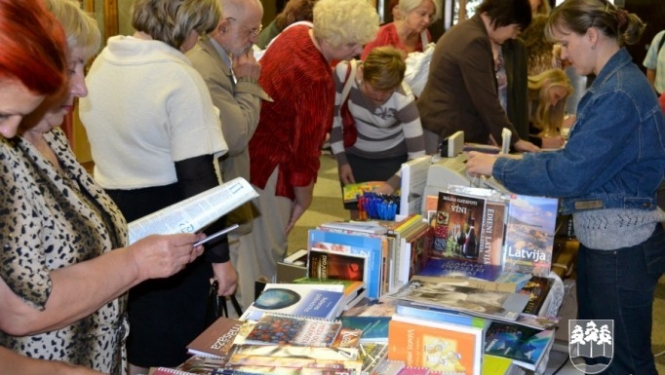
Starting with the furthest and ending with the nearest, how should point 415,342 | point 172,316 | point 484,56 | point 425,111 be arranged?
1. point 425,111
2. point 484,56
3. point 172,316
4. point 415,342

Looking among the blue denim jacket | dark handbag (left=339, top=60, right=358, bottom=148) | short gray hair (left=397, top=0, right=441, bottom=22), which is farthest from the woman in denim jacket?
short gray hair (left=397, top=0, right=441, bottom=22)

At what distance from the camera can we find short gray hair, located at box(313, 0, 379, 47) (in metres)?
3.16

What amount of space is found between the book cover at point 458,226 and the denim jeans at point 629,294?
1.16 ft

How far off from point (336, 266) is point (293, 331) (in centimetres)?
41

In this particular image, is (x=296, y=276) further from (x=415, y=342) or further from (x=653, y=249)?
(x=653, y=249)

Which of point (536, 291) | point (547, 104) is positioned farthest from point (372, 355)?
point (547, 104)

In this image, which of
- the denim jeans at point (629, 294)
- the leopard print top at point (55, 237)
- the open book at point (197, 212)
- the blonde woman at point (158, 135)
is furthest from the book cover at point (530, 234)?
the leopard print top at point (55, 237)

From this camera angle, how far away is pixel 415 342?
1.67 meters

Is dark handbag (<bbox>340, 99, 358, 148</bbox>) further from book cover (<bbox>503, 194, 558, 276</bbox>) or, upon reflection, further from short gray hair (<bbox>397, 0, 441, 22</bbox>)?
book cover (<bbox>503, 194, 558, 276</bbox>)

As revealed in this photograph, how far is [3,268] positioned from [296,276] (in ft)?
3.39

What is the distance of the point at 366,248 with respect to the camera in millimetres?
2059

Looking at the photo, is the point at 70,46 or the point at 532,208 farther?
the point at 532,208

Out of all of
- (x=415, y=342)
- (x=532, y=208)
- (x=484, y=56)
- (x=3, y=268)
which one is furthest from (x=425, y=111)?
(x=3, y=268)

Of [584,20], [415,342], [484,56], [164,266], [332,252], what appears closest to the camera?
[164,266]
